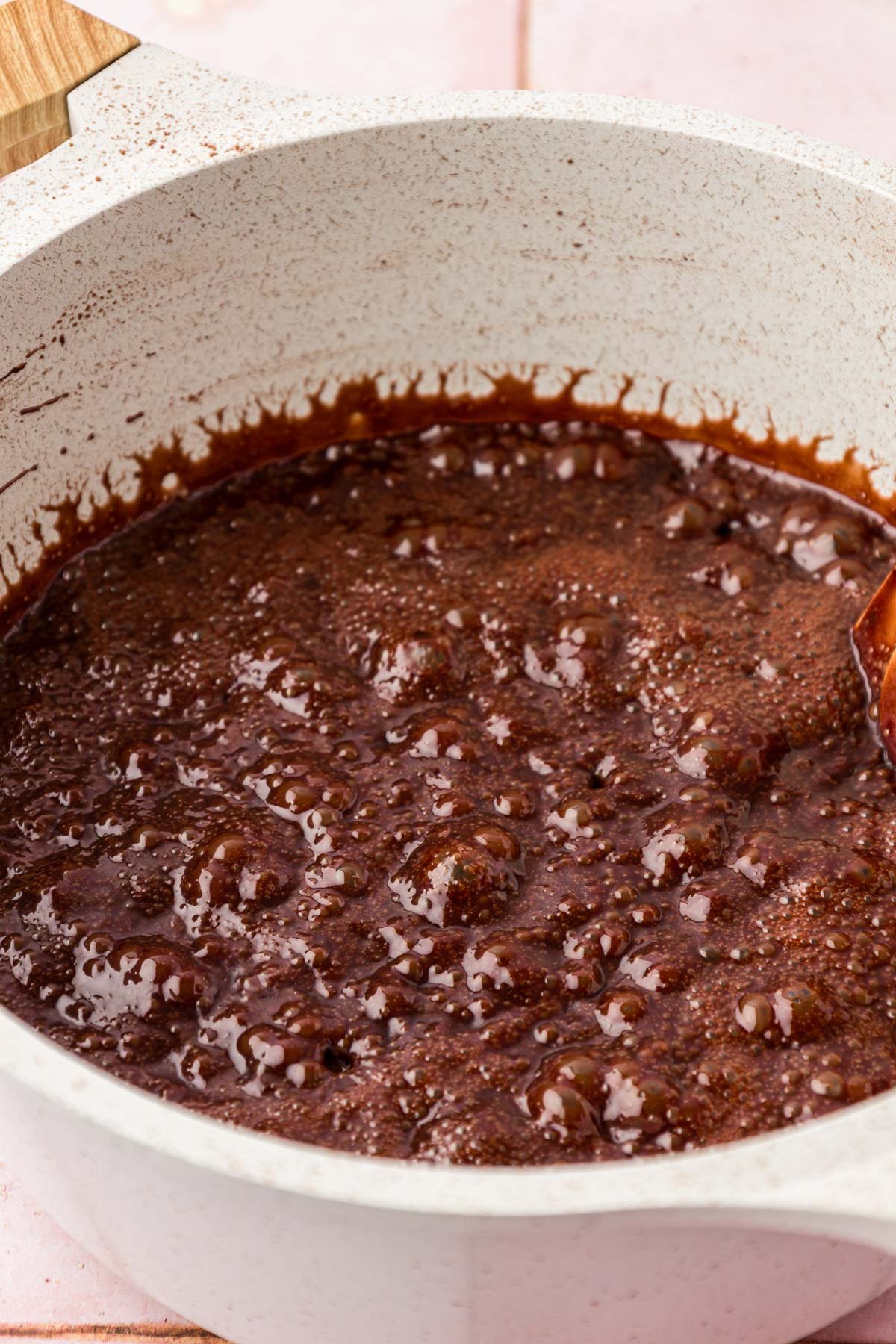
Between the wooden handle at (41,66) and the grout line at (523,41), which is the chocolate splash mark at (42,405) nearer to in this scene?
the wooden handle at (41,66)

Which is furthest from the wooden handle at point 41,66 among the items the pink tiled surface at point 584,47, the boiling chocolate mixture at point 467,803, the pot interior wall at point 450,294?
the pink tiled surface at point 584,47

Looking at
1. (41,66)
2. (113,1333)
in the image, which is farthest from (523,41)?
(113,1333)

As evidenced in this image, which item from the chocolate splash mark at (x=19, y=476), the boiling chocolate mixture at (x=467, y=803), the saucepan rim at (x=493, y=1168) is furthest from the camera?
the chocolate splash mark at (x=19, y=476)

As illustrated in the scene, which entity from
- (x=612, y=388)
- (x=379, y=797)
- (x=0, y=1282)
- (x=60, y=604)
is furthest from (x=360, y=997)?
(x=612, y=388)

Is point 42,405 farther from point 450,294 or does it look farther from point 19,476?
point 450,294

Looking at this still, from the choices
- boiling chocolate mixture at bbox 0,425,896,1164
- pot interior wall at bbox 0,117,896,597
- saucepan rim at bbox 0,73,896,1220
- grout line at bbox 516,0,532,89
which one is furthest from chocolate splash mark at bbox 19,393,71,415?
grout line at bbox 516,0,532,89

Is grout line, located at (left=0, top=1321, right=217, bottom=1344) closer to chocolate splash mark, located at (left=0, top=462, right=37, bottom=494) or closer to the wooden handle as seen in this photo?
chocolate splash mark, located at (left=0, top=462, right=37, bottom=494)
